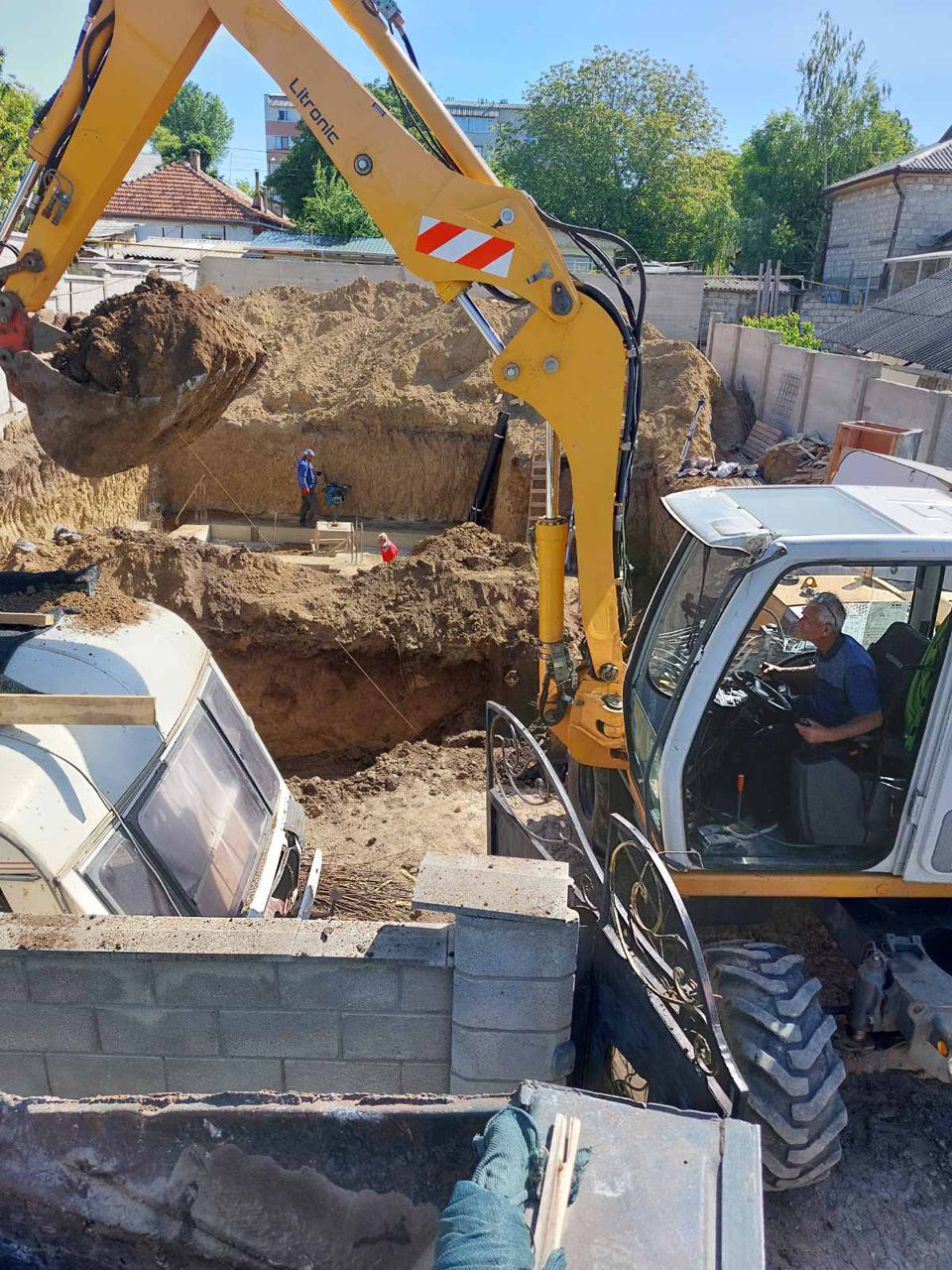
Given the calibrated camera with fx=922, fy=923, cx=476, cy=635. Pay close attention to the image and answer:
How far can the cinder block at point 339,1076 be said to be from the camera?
3.28 m

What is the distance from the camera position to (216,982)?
3.12 metres

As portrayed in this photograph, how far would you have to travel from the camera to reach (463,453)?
1839 centimetres

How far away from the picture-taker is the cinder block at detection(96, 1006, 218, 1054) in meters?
3.18

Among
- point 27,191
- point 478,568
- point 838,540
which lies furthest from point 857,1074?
point 478,568

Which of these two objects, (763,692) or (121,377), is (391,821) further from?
(763,692)

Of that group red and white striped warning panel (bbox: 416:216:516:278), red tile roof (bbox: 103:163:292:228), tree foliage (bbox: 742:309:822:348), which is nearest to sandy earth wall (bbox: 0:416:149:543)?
red and white striped warning panel (bbox: 416:216:516:278)

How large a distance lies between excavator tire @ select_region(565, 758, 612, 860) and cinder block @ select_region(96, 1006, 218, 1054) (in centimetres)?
202

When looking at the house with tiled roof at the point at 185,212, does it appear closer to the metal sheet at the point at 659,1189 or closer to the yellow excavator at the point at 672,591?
the yellow excavator at the point at 672,591

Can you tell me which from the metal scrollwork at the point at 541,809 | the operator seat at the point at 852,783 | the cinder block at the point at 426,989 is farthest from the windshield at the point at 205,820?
the operator seat at the point at 852,783

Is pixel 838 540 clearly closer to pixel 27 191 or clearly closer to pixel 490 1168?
pixel 490 1168

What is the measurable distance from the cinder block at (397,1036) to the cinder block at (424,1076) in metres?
0.04

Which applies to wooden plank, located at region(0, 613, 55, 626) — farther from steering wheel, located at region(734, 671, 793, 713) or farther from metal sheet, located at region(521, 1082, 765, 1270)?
metal sheet, located at region(521, 1082, 765, 1270)

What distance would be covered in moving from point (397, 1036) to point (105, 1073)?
106 centimetres

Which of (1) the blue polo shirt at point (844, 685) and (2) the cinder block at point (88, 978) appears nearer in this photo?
(2) the cinder block at point (88, 978)
